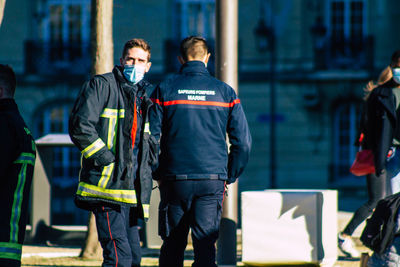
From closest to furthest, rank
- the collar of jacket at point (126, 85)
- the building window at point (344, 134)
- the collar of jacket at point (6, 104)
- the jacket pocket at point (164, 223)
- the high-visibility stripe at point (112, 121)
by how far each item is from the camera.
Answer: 1. the collar of jacket at point (6, 104)
2. the high-visibility stripe at point (112, 121)
3. the collar of jacket at point (126, 85)
4. the jacket pocket at point (164, 223)
5. the building window at point (344, 134)

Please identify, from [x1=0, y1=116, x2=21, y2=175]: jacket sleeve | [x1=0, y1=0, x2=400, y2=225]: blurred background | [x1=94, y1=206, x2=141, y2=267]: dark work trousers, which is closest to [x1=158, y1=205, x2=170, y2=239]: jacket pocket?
[x1=94, y1=206, x2=141, y2=267]: dark work trousers

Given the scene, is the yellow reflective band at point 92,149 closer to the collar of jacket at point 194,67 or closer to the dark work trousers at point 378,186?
the collar of jacket at point 194,67

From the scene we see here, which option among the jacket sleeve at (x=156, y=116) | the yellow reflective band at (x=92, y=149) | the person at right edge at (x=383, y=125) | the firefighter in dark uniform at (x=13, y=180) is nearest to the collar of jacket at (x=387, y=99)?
the person at right edge at (x=383, y=125)

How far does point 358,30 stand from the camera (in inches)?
961

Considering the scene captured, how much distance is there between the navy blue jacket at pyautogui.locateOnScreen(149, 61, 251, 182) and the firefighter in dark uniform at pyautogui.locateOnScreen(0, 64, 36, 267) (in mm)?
1153

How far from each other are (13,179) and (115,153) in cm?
90

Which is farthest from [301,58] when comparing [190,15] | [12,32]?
[12,32]

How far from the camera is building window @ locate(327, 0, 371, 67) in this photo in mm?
24078

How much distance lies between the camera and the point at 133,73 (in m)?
5.30

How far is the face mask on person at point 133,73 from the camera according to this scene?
209 inches

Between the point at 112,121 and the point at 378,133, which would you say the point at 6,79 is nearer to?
the point at 112,121

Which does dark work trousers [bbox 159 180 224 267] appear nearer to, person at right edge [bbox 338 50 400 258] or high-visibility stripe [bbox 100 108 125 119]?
high-visibility stripe [bbox 100 108 125 119]

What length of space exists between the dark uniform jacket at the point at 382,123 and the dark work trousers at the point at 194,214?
6.02 feet

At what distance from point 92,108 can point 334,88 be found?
1944 cm
